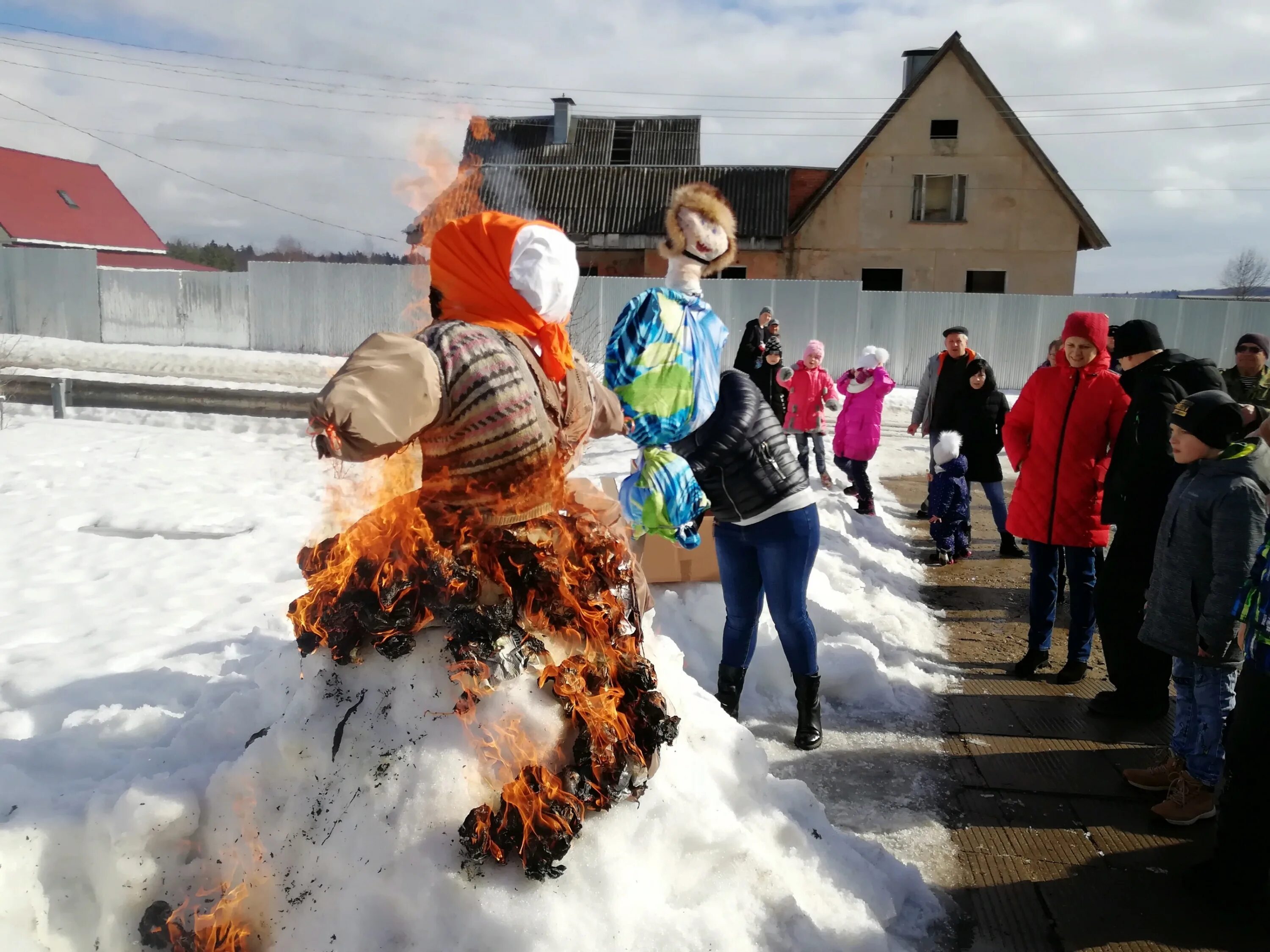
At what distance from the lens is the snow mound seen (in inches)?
87.1

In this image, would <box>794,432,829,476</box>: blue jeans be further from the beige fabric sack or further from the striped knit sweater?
the beige fabric sack

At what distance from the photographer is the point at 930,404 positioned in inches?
327

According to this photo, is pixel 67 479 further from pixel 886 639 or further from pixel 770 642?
pixel 886 639

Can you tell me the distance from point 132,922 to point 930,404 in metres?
7.43

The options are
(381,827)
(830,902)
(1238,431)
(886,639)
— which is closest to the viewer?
(381,827)

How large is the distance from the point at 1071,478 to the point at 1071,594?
2.29ft

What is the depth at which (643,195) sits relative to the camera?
24.2 meters

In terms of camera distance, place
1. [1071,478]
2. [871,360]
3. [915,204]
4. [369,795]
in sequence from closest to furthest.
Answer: [369,795], [1071,478], [871,360], [915,204]

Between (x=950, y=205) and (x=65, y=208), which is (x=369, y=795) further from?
(x=65, y=208)

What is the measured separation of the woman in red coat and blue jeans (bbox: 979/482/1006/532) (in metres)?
2.52

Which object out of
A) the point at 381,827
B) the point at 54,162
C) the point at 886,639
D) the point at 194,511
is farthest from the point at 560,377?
the point at 54,162

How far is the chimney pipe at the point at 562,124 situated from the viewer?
2692 cm

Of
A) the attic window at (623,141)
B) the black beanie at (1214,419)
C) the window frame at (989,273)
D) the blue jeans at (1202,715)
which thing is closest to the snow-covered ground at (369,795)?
the blue jeans at (1202,715)

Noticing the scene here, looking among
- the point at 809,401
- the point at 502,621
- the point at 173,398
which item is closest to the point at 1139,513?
the point at 502,621
